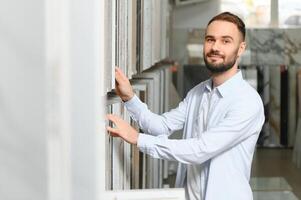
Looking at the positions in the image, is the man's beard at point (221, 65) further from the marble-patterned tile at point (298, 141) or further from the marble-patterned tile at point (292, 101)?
the marble-patterned tile at point (292, 101)

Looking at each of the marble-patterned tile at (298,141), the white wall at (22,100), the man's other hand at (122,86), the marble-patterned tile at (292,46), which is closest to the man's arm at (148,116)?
the man's other hand at (122,86)

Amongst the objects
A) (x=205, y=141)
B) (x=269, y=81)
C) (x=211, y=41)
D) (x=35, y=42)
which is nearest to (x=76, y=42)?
(x=35, y=42)

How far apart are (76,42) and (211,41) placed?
1.15 meters

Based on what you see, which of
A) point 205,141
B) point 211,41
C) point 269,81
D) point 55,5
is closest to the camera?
point 55,5

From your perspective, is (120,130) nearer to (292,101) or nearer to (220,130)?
(220,130)

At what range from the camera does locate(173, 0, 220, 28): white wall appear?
4.73 m

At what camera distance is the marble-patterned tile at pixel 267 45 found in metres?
4.75

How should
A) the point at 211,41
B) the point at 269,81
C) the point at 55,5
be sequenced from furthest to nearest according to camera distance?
the point at 269,81, the point at 211,41, the point at 55,5

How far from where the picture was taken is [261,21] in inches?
188

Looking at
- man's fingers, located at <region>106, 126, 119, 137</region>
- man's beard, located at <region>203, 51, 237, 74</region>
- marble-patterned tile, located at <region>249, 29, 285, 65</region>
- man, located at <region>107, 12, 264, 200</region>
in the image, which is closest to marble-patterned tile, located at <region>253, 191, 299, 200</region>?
man, located at <region>107, 12, 264, 200</region>

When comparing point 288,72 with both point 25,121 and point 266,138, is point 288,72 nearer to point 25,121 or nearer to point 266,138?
point 266,138

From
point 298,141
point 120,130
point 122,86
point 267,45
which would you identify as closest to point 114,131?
point 120,130

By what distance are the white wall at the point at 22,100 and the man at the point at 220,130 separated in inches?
38.2

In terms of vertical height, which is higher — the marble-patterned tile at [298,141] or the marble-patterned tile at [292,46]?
the marble-patterned tile at [292,46]
